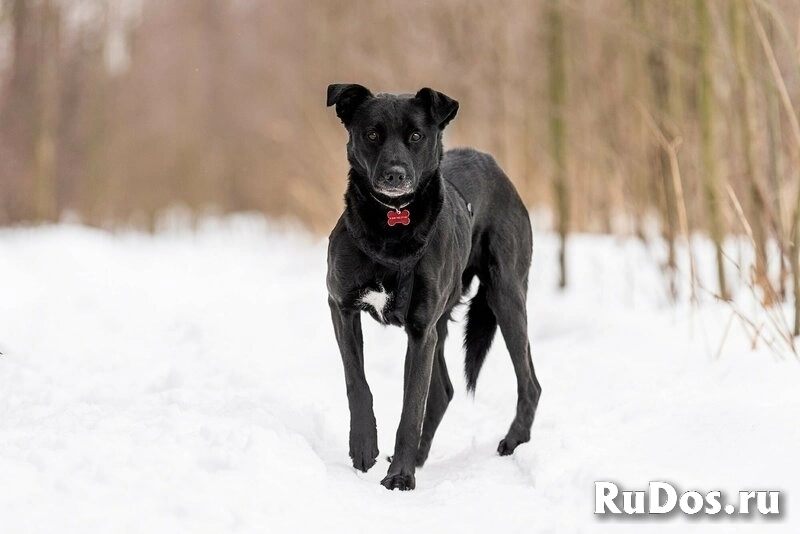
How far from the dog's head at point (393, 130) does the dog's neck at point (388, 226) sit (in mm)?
43

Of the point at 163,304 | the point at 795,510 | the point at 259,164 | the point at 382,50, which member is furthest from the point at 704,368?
the point at 259,164

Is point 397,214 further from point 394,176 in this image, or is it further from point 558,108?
point 558,108

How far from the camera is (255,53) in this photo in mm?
30688

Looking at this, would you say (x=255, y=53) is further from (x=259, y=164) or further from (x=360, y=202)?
(x=360, y=202)

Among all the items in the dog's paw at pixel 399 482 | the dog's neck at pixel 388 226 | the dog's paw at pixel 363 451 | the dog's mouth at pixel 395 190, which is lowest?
the dog's paw at pixel 399 482

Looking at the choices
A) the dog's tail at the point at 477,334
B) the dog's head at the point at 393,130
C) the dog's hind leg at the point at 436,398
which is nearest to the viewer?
the dog's head at the point at 393,130

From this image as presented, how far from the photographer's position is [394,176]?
3258 millimetres

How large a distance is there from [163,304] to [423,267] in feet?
19.7

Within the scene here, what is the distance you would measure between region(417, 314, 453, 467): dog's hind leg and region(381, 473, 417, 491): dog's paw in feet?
1.52

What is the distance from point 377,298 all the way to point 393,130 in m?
0.65

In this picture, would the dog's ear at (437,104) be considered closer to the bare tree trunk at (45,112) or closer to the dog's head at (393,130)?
the dog's head at (393,130)

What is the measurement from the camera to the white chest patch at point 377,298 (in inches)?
134
